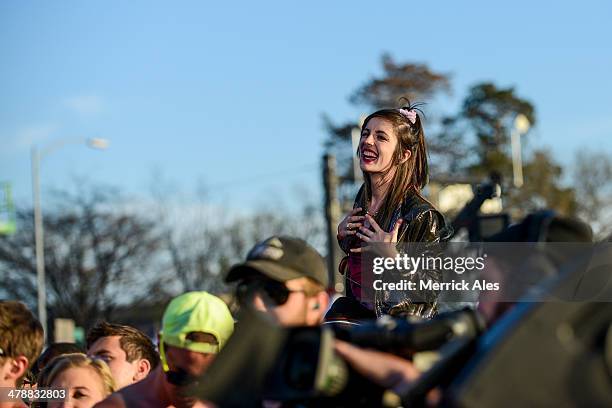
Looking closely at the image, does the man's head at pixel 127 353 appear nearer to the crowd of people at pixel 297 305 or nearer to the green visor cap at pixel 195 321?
the crowd of people at pixel 297 305

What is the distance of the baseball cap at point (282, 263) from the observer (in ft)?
12.1

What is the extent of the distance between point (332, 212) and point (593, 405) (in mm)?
22621

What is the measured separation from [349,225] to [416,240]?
356 millimetres

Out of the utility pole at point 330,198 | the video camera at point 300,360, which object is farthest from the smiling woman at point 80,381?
the utility pole at point 330,198

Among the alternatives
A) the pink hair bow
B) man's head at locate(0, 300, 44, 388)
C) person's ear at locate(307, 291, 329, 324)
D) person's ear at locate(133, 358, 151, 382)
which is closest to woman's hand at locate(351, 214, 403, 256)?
the pink hair bow

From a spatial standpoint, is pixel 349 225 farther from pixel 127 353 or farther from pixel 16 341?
pixel 127 353

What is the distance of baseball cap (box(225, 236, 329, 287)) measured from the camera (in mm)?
3676

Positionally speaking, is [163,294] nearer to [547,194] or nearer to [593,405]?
[547,194]

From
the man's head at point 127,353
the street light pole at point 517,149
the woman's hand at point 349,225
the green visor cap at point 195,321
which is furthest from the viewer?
the street light pole at point 517,149

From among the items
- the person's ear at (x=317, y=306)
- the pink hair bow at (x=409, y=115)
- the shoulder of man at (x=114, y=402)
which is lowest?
the shoulder of man at (x=114, y=402)

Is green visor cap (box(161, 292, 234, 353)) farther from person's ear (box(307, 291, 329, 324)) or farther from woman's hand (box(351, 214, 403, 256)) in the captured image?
woman's hand (box(351, 214, 403, 256))

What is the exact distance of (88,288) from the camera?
136 ft

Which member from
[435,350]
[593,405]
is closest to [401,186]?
[435,350]

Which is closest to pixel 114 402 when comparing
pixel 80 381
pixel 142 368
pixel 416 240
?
pixel 80 381
